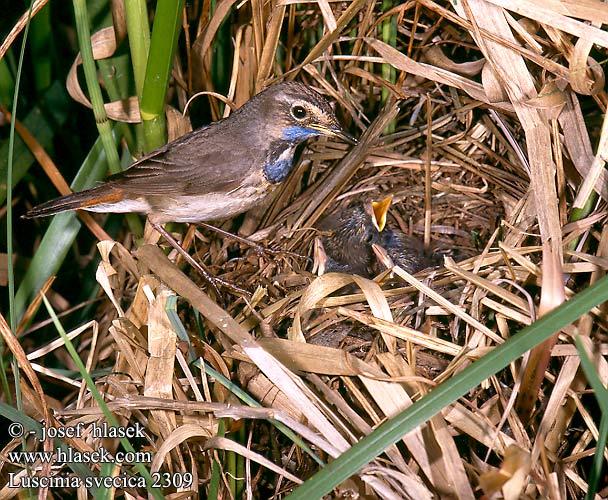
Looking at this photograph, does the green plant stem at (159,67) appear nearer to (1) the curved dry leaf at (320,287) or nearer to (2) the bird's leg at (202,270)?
(2) the bird's leg at (202,270)

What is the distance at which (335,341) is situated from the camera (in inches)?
125

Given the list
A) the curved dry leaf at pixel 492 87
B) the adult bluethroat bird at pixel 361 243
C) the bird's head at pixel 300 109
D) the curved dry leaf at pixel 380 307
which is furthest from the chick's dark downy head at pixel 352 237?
the curved dry leaf at pixel 380 307

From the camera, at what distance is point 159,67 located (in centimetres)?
311

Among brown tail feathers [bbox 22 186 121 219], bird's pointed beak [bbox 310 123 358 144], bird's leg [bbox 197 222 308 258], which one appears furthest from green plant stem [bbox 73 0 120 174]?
bird's pointed beak [bbox 310 123 358 144]

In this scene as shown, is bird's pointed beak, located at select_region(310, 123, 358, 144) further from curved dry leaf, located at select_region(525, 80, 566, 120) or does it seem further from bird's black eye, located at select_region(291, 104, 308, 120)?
curved dry leaf, located at select_region(525, 80, 566, 120)

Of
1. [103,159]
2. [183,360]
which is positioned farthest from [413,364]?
[103,159]

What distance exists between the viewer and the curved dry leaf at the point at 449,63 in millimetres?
3380

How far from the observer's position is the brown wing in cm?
368

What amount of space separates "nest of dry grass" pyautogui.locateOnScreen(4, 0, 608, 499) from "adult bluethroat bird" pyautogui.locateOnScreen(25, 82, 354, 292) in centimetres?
19

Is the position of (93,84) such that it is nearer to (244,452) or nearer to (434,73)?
(434,73)

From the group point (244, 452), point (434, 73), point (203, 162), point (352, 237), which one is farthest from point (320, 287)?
point (352, 237)

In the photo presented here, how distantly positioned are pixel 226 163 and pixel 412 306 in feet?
4.10

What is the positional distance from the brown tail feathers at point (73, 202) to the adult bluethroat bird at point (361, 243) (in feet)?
3.68

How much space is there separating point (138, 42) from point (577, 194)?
1821 millimetres
